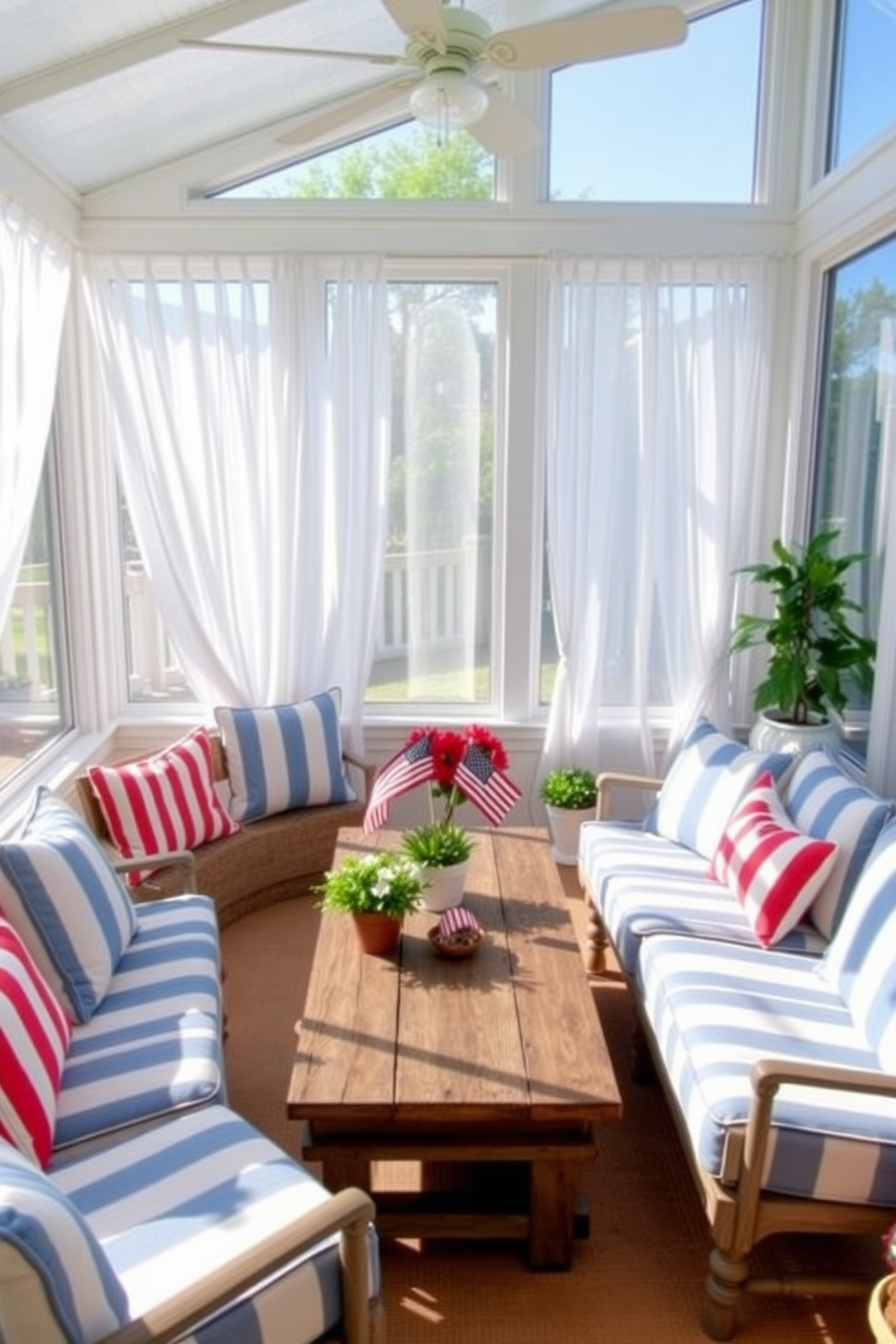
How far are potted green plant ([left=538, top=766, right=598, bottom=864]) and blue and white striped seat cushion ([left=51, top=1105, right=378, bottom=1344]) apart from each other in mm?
2407

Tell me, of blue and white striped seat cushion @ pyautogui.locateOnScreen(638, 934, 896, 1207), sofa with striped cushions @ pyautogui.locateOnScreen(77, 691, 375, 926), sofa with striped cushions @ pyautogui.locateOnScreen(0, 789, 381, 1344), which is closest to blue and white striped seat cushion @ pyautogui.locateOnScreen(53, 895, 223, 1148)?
sofa with striped cushions @ pyautogui.locateOnScreen(0, 789, 381, 1344)

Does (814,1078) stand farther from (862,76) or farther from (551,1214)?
(862,76)

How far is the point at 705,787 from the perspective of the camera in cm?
319

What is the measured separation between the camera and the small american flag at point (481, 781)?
263 cm

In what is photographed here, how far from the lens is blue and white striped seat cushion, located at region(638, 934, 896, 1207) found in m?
1.85

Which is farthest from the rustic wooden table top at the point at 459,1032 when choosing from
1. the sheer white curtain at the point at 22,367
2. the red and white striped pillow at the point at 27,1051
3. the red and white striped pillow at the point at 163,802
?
the sheer white curtain at the point at 22,367

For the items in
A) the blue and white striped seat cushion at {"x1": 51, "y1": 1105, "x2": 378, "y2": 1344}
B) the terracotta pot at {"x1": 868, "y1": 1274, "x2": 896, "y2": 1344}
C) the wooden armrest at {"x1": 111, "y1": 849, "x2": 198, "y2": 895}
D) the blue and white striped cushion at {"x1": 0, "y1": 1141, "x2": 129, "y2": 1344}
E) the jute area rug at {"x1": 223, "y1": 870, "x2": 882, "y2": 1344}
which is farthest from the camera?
the wooden armrest at {"x1": 111, "y1": 849, "x2": 198, "y2": 895}

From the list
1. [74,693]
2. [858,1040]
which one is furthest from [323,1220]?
[74,693]

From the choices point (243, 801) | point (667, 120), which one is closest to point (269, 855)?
point (243, 801)

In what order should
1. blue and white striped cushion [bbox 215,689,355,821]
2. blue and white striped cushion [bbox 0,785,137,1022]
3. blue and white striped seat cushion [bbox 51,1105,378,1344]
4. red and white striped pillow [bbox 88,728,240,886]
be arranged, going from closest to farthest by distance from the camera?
1. blue and white striped seat cushion [bbox 51,1105,378,1344]
2. blue and white striped cushion [bbox 0,785,137,1022]
3. red and white striped pillow [bbox 88,728,240,886]
4. blue and white striped cushion [bbox 215,689,355,821]

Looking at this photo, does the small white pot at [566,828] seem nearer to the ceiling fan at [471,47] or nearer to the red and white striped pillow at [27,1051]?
the red and white striped pillow at [27,1051]

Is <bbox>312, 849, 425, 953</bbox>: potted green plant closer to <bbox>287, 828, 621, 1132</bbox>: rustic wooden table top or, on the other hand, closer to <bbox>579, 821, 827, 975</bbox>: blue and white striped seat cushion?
<bbox>287, 828, 621, 1132</bbox>: rustic wooden table top

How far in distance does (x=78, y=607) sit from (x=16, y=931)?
2.23 metres

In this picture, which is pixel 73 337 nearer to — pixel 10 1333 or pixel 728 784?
pixel 728 784
